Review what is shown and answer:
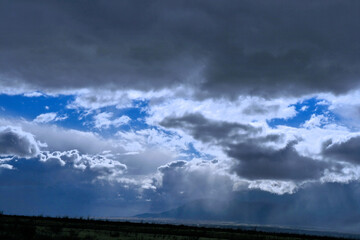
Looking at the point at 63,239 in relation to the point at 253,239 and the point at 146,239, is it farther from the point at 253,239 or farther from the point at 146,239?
the point at 253,239

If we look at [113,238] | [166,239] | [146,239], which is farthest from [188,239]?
[113,238]

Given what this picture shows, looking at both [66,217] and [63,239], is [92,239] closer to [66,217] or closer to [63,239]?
[63,239]

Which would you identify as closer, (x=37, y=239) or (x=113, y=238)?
(x=37, y=239)

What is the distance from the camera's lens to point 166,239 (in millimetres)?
53094

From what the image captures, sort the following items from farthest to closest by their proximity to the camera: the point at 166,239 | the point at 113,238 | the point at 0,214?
the point at 0,214
the point at 166,239
the point at 113,238

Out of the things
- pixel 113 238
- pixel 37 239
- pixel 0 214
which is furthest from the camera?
pixel 0 214

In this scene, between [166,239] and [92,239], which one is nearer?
[92,239]

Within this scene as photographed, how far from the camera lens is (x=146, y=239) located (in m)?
50.5

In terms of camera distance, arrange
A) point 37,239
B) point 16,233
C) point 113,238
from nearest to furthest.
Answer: point 37,239, point 16,233, point 113,238

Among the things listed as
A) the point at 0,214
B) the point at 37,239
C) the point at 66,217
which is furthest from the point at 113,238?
the point at 0,214

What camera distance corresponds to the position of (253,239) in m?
63.6

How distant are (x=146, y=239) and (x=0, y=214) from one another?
60275 millimetres

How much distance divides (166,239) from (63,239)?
16437mm

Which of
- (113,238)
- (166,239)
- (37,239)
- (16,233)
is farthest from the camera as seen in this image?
(166,239)
